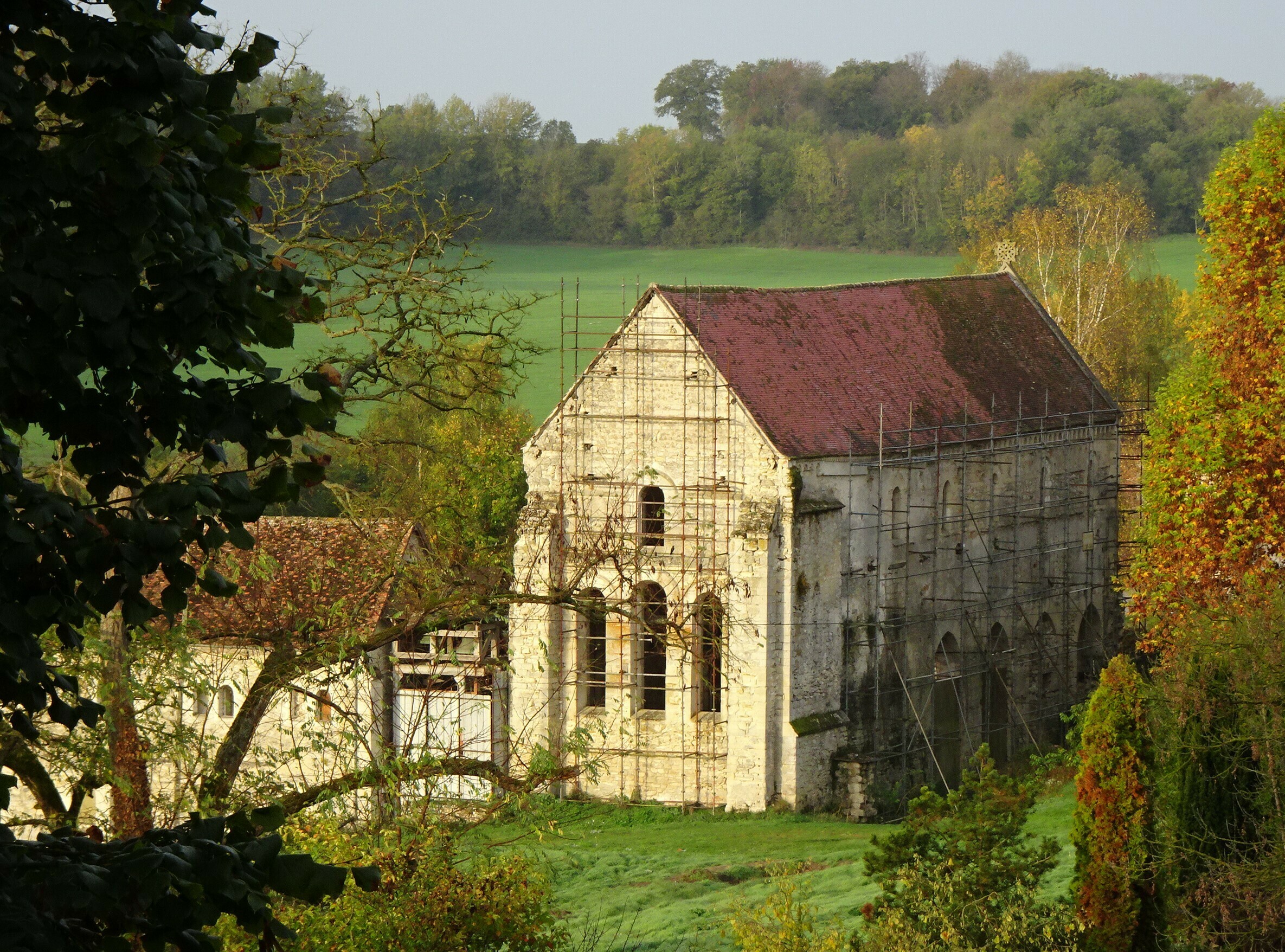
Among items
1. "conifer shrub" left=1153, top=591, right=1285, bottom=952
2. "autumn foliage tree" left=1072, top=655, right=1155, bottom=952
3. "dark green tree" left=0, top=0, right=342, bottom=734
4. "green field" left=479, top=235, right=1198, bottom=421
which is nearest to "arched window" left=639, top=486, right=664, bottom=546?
"conifer shrub" left=1153, top=591, right=1285, bottom=952

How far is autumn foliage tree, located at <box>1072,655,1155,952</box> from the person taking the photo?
2262 cm

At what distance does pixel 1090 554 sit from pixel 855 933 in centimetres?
2783

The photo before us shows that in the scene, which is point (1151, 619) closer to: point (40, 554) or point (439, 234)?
point (439, 234)

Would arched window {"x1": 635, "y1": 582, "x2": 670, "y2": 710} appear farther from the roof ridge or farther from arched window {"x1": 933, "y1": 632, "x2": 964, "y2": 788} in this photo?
arched window {"x1": 933, "y1": 632, "x2": 964, "y2": 788}

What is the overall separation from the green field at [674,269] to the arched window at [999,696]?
53287 millimetres

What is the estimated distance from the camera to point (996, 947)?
64.9 feet

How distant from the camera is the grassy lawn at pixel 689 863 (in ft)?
86.3

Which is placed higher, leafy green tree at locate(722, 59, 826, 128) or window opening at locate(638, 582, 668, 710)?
leafy green tree at locate(722, 59, 826, 128)

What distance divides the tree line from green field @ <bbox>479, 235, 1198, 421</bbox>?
182cm

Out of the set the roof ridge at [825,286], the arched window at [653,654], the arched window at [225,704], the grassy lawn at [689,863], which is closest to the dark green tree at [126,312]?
the grassy lawn at [689,863]

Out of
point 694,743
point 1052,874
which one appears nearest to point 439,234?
point 1052,874

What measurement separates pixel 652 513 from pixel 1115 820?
1672 centimetres

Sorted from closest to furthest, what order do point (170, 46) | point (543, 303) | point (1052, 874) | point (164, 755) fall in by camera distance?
point (170, 46) → point (164, 755) → point (1052, 874) → point (543, 303)

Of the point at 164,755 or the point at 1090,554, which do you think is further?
the point at 1090,554
